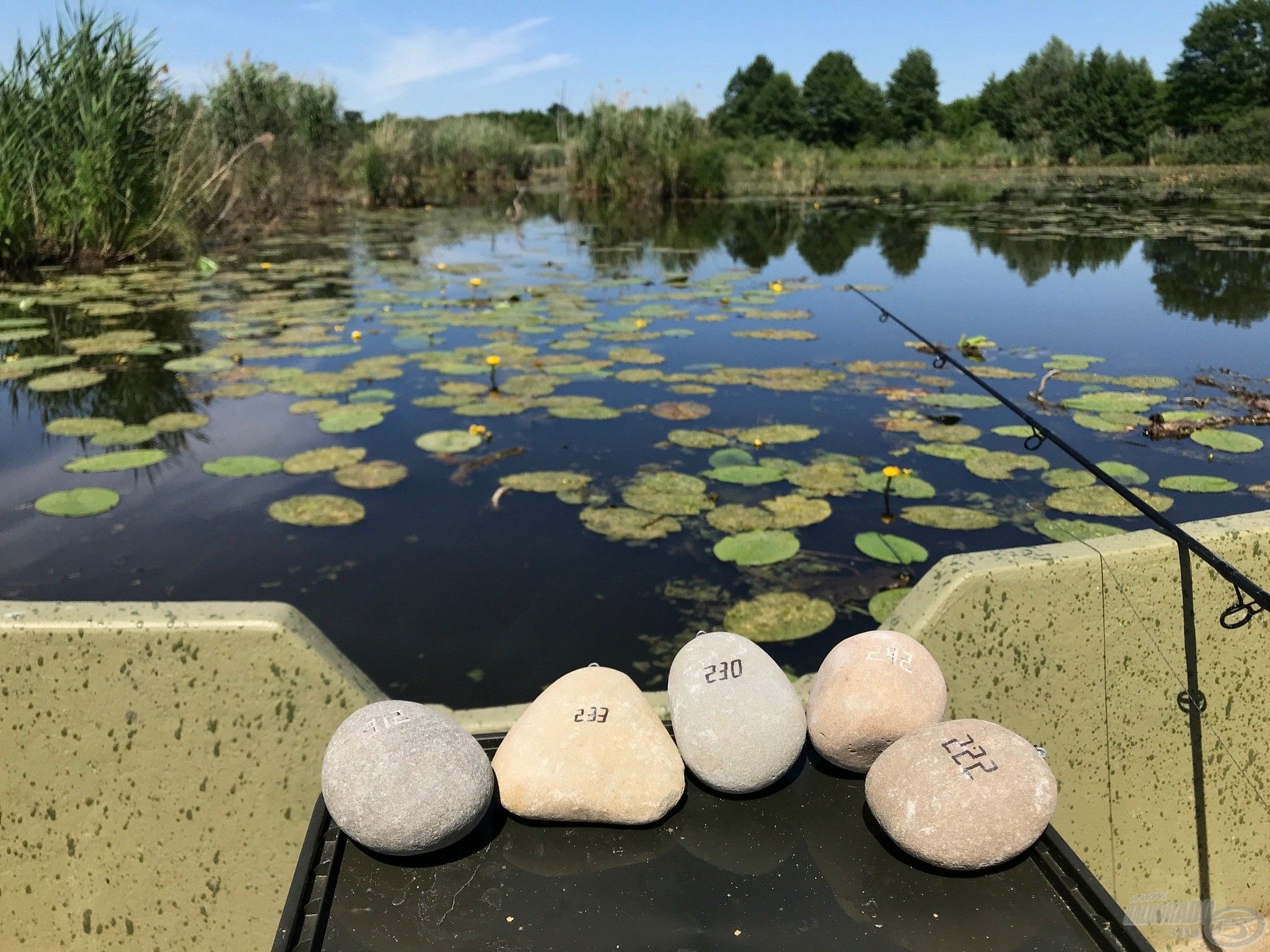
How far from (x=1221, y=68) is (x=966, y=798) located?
40089 millimetres

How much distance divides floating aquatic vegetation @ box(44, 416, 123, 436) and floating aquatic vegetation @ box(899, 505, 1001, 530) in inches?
115

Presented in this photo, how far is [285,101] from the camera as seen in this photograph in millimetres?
12500

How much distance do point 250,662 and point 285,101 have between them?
13.6 meters

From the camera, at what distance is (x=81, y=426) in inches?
127

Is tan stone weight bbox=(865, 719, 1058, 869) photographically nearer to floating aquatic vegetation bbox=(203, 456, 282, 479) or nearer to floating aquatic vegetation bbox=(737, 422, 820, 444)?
floating aquatic vegetation bbox=(737, 422, 820, 444)

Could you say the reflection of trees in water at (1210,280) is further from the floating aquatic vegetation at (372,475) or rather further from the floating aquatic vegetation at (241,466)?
the floating aquatic vegetation at (241,466)

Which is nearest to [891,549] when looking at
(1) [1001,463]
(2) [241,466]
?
(1) [1001,463]

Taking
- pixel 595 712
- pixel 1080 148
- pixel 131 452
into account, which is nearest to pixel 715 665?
pixel 595 712

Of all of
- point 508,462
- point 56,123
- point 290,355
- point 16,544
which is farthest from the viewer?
point 56,123

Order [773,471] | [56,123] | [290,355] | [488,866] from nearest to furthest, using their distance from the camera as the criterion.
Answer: [488,866] < [773,471] < [290,355] < [56,123]

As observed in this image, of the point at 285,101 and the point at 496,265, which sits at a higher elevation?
the point at 285,101

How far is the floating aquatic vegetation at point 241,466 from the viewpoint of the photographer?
9.25ft

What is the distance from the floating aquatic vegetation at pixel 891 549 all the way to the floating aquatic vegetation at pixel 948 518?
136 millimetres

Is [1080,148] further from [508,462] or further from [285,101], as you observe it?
[508,462]
